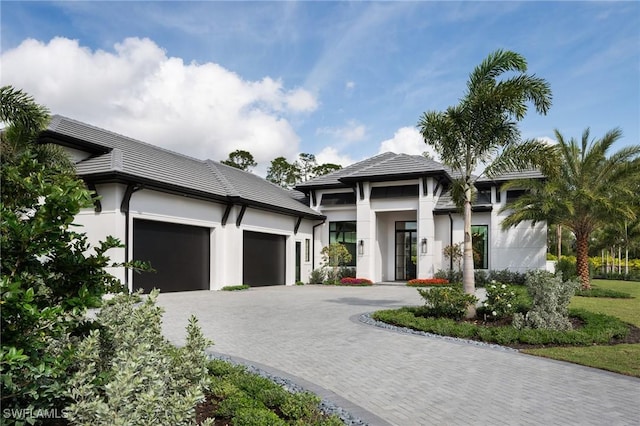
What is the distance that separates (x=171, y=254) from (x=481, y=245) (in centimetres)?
1653

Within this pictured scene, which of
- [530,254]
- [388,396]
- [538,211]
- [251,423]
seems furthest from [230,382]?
[530,254]

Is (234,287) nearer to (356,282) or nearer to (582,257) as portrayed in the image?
(356,282)

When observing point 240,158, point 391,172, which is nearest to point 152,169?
point 391,172

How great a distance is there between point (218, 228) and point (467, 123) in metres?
12.6

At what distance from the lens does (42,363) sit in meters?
3.12

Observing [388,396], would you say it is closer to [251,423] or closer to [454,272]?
[251,423]

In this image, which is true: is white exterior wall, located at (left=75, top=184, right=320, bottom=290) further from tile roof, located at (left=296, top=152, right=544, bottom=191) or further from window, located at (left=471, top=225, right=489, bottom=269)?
window, located at (left=471, top=225, right=489, bottom=269)

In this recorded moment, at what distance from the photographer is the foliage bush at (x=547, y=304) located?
9.41 meters

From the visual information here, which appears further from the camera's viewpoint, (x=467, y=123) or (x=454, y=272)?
(x=454, y=272)

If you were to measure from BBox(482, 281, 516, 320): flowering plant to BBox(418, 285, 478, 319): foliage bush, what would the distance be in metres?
0.35

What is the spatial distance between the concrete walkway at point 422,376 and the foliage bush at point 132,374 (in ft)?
6.42

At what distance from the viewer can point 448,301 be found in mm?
10852

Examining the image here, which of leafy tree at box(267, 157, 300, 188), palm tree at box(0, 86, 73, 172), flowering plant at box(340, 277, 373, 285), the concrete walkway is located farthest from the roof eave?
leafy tree at box(267, 157, 300, 188)

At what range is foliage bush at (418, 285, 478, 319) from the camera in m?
10.8
